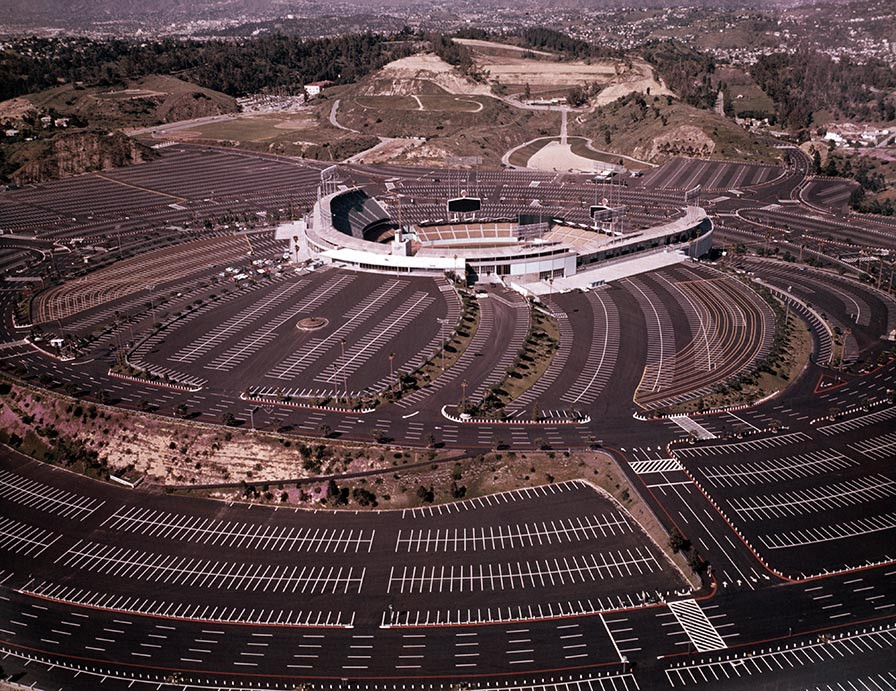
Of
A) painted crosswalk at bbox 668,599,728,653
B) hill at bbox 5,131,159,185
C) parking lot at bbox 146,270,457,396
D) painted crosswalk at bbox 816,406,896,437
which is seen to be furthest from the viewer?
hill at bbox 5,131,159,185

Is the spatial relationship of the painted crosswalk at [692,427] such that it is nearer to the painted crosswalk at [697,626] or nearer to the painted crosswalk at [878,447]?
the painted crosswalk at [878,447]

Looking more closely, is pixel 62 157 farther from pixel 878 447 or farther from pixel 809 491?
pixel 878 447

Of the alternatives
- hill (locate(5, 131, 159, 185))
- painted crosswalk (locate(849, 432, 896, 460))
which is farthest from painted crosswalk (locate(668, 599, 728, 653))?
hill (locate(5, 131, 159, 185))

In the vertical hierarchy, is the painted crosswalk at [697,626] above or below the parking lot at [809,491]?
below

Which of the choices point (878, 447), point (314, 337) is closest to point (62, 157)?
point (314, 337)

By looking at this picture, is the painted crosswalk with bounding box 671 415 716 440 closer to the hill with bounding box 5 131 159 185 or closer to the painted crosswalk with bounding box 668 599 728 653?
the painted crosswalk with bounding box 668 599 728 653

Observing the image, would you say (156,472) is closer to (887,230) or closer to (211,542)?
(211,542)

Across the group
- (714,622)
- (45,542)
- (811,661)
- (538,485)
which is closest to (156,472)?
(45,542)

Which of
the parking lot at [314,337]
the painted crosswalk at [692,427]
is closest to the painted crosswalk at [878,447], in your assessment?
the painted crosswalk at [692,427]
